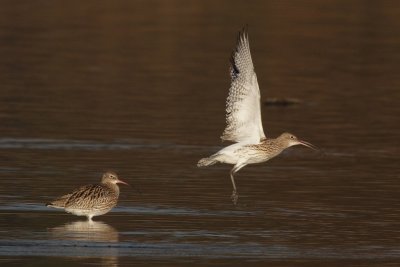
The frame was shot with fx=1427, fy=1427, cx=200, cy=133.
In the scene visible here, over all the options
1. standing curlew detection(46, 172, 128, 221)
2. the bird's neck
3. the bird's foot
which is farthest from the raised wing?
standing curlew detection(46, 172, 128, 221)

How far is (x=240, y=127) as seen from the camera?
54.4 feet

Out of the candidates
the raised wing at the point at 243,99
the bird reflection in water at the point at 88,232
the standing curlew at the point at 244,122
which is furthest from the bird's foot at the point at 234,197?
the bird reflection in water at the point at 88,232

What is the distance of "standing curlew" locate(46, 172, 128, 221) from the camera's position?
46.4 ft

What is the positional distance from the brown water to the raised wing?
0.65 m

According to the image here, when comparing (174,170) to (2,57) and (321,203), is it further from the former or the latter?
(2,57)

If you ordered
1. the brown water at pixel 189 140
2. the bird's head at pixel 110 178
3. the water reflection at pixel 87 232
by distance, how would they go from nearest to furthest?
1. the brown water at pixel 189 140
2. the water reflection at pixel 87 232
3. the bird's head at pixel 110 178

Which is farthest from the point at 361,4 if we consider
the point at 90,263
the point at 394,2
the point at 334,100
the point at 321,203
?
the point at 90,263

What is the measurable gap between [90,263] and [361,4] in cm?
3784

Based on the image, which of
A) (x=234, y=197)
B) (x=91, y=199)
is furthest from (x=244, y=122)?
(x=91, y=199)

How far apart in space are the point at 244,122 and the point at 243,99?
39 cm

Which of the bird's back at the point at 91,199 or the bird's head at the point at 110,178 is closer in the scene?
the bird's back at the point at 91,199

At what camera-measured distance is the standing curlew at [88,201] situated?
1415cm

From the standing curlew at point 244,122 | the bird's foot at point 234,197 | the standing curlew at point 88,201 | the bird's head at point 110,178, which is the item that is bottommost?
Result: the bird's foot at point 234,197

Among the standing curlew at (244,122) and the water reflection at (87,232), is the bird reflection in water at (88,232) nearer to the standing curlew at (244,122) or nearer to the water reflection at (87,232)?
the water reflection at (87,232)
